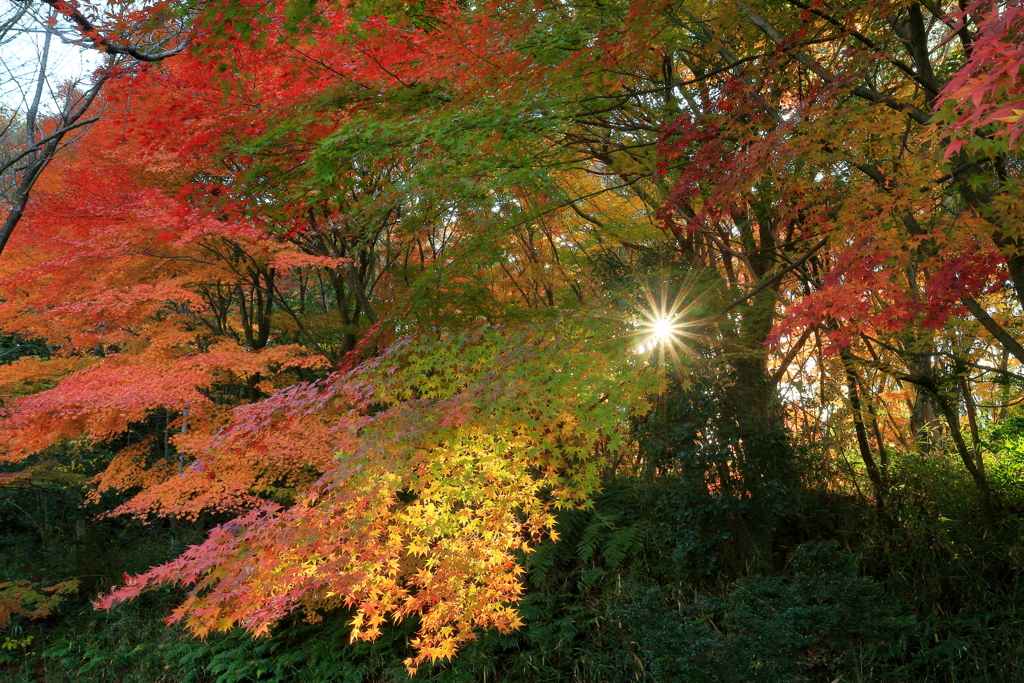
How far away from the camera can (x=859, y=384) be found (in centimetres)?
774

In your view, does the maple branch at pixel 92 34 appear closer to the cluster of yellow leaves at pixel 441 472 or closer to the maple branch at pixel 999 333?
the cluster of yellow leaves at pixel 441 472

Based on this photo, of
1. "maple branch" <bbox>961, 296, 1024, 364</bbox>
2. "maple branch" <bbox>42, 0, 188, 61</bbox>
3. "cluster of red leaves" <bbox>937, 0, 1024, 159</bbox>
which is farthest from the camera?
"maple branch" <bbox>42, 0, 188, 61</bbox>

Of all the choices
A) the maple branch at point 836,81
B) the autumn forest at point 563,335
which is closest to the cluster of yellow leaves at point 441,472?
the autumn forest at point 563,335

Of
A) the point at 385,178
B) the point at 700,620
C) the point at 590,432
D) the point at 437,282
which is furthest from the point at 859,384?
the point at 385,178

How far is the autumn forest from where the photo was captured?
488 centimetres

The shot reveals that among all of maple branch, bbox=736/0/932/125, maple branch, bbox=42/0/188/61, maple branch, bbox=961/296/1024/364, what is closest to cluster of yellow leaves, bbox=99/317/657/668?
maple branch, bbox=961/296/1024/364

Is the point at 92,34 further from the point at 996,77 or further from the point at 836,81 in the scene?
the point at 996,77

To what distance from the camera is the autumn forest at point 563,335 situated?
488 cm

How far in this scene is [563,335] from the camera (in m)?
5.79

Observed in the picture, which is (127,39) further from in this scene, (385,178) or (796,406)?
(796,406)

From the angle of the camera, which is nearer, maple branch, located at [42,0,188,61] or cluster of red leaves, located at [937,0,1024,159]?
cluster of red leaves, located at [937,0,1024,159]

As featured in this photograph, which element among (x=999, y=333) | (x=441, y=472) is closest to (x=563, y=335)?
(x=441, y=472)

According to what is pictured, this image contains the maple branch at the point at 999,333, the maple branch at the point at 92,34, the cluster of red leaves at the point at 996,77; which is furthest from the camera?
the maple branch at the point at 92,34

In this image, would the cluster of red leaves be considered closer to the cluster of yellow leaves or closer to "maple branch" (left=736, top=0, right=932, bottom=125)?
"maple branch" (left=736, top=0, right=932, bottom=125)
